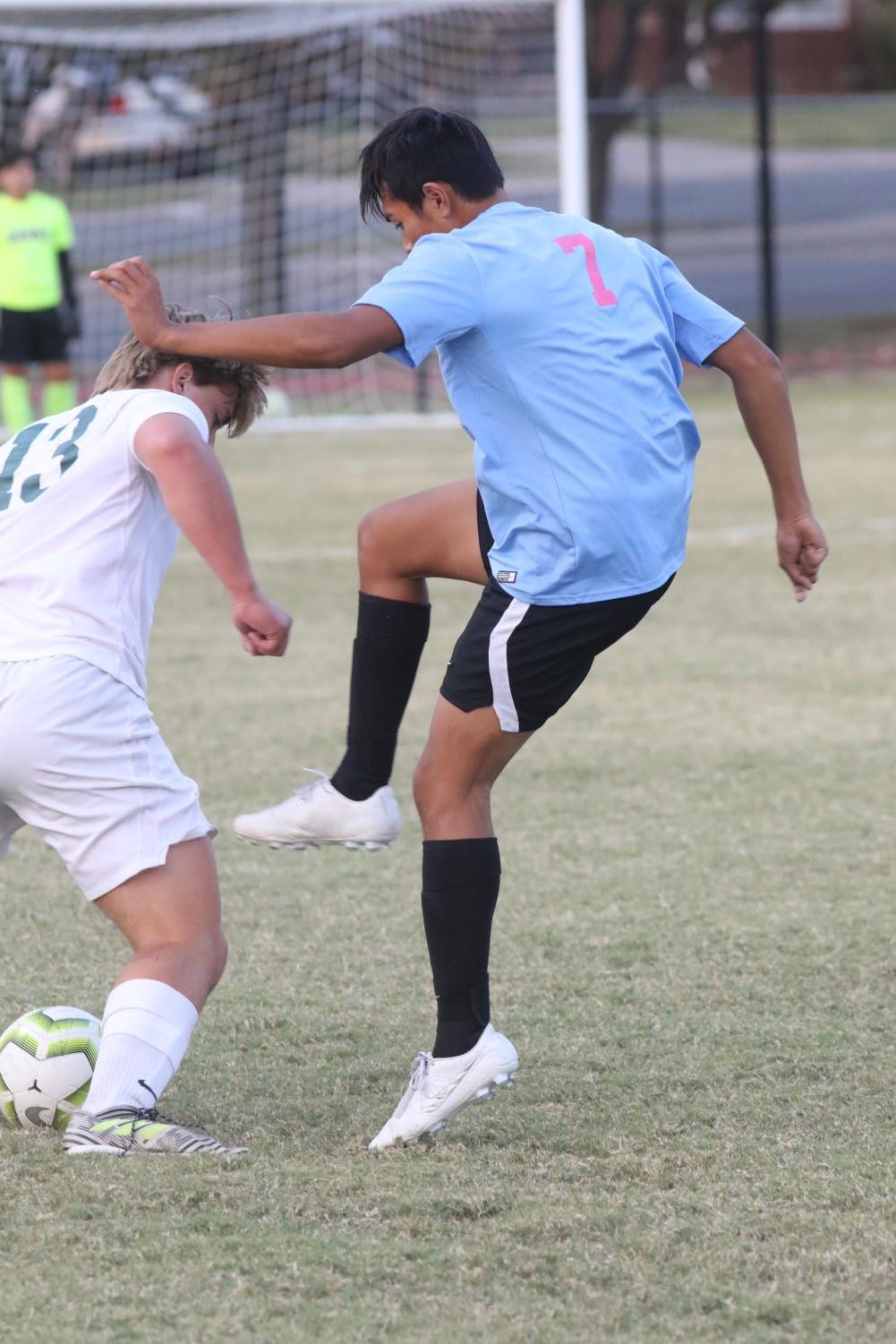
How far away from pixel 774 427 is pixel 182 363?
106 centimetres

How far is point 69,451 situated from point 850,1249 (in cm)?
174

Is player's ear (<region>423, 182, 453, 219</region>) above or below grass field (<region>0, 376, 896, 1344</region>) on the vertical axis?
above

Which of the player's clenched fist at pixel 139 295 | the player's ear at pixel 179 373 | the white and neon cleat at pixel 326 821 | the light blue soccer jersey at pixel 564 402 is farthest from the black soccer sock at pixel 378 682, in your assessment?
the player's clenched fist at pixel 139 295

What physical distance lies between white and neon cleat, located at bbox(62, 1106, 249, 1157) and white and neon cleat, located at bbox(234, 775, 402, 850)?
0.81 metres

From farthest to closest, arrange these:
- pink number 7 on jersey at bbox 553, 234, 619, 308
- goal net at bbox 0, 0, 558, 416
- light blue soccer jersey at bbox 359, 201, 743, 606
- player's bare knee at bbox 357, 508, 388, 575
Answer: goal net at bbox 0, 0, 558, 416 → player's bare knee at bbox 357, 508, 388, 575 → pink number 7 on jersey at bbox 553, 234, 619, 308 → light blue soccer jersey at bbox 359, 201, 743, 606

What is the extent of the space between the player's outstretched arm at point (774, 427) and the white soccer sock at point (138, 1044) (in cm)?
139

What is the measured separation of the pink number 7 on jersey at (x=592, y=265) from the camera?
321 centimetres

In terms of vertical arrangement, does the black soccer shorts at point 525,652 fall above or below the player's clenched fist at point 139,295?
below

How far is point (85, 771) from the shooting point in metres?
3.16

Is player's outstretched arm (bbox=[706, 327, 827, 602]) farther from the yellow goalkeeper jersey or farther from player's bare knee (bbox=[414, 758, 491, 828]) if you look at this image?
the yellow goalkeeper jersey

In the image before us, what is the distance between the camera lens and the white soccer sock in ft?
10.4

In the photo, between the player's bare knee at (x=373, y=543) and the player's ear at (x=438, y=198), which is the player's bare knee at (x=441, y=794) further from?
the player's ear at (x=438, y=198)

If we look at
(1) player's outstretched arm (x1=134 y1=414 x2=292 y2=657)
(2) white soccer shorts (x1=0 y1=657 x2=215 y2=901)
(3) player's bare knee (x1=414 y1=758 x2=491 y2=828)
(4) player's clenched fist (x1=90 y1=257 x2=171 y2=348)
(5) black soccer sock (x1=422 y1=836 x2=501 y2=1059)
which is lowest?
(5) black soccer sock (x1=422 y1=836 x2=501 y2=1059)

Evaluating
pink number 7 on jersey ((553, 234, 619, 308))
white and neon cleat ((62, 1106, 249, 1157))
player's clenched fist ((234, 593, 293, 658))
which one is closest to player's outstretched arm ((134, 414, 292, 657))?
player's clenched fist ((234, 593, 293, 658))
